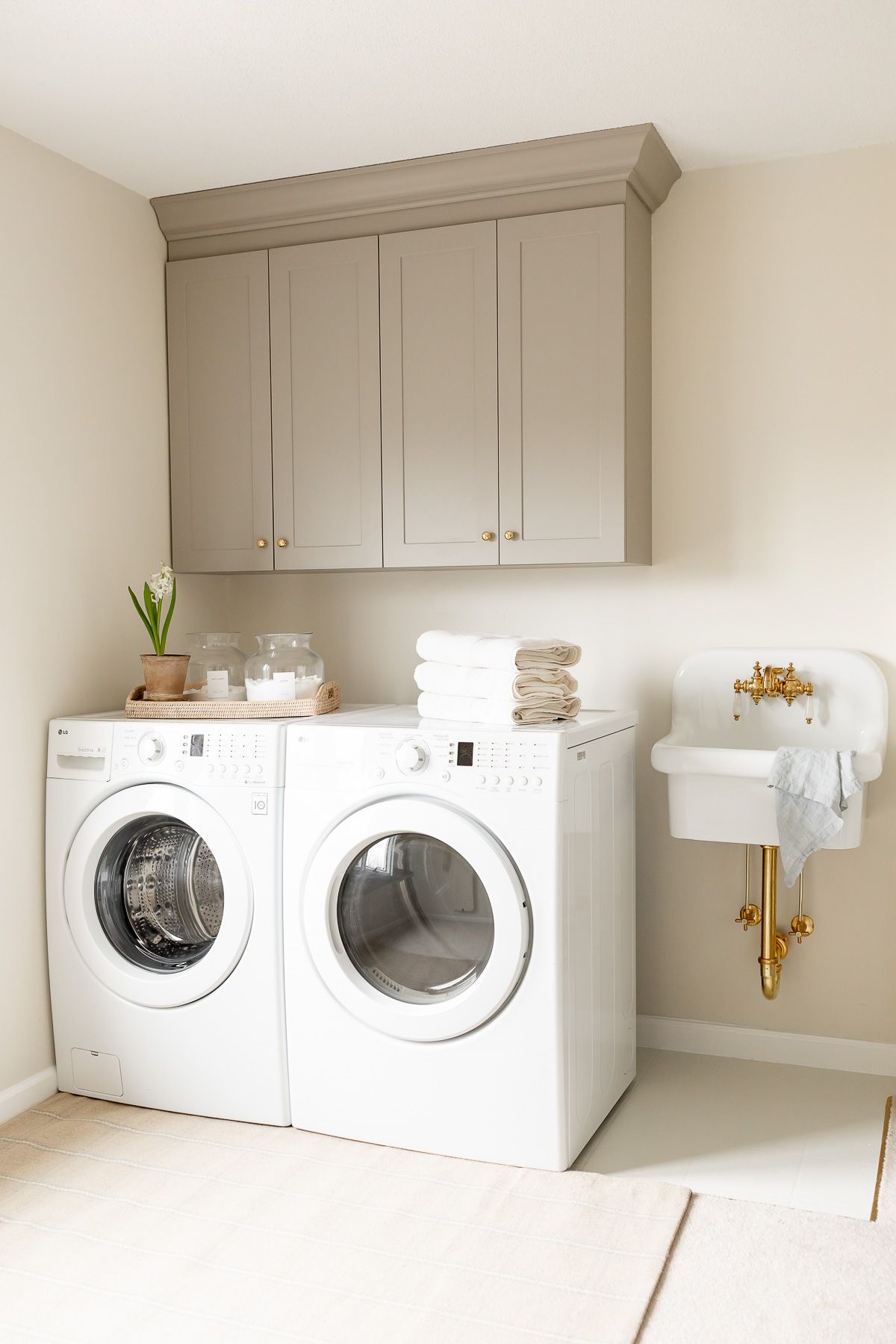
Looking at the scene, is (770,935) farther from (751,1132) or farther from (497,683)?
(497,683)

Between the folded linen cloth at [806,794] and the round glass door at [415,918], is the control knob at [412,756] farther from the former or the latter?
the folded linen cloth at [806,794]

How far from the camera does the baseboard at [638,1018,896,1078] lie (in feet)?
9.30

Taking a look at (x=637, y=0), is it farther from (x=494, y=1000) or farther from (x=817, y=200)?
(x=494, y=1000)

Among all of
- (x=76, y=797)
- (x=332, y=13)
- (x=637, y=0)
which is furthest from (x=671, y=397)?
(x=76, y=797)

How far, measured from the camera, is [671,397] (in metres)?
2.96

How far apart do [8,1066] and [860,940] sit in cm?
212

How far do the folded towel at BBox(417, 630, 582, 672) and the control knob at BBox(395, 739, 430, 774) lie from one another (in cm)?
25

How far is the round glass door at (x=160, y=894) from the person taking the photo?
2.71 meters

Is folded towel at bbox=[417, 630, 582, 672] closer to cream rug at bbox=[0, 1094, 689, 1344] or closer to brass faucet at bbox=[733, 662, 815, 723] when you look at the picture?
brass faucet at bbox=[733, 662, 815, 723]

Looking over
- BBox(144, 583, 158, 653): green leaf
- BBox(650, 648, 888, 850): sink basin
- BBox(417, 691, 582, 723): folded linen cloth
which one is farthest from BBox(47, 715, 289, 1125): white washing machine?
BBox(650, 648, 888, 850): sink basin

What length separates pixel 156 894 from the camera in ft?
9.06

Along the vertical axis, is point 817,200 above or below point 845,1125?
above

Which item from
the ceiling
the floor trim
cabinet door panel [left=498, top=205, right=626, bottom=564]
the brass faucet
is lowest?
the floor trim

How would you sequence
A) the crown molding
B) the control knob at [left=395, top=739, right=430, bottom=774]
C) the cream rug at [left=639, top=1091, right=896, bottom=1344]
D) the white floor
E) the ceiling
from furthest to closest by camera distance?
the crown molding, the control knob at [left=395, top=739, right=430, bottom=774], the white floor, the ceiling, the cream rug at [left=639, top=1091, right=896, bottom=1344]
